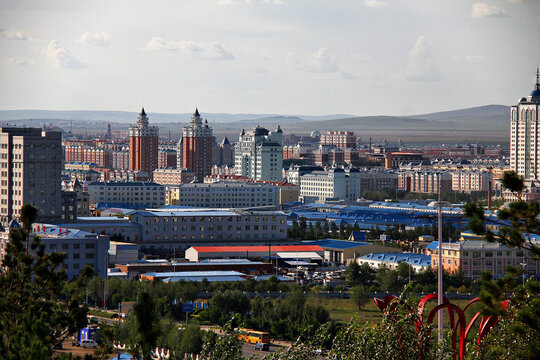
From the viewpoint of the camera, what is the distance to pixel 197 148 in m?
68.4

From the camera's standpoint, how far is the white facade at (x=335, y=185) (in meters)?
61.7

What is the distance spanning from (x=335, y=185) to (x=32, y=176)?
30.2 metres

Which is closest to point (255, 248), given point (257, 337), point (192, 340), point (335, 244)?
point (335, 244)

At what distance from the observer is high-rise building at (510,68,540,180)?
5719cm

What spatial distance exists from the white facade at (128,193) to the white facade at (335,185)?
32.3 feet

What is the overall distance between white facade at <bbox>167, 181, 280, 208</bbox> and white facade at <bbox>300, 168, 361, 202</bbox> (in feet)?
25.8

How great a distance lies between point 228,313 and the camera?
77.7ft

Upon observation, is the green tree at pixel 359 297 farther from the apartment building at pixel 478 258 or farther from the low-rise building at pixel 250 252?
the low-rise building at pixel 250 252

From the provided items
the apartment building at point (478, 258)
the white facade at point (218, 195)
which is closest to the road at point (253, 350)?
the apartment building at point (478, 258)

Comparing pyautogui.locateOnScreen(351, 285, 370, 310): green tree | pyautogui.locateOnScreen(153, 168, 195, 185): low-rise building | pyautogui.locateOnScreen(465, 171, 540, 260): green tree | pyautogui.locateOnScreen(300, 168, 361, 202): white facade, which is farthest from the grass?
pyautogui.locateOnScreen(153, 168, 195, 185): low-rise building

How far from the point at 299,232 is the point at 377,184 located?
3237cm

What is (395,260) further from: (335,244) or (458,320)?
(458,320)

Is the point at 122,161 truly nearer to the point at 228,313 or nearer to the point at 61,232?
the point at 61,232

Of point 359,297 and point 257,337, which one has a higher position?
point 359,297
